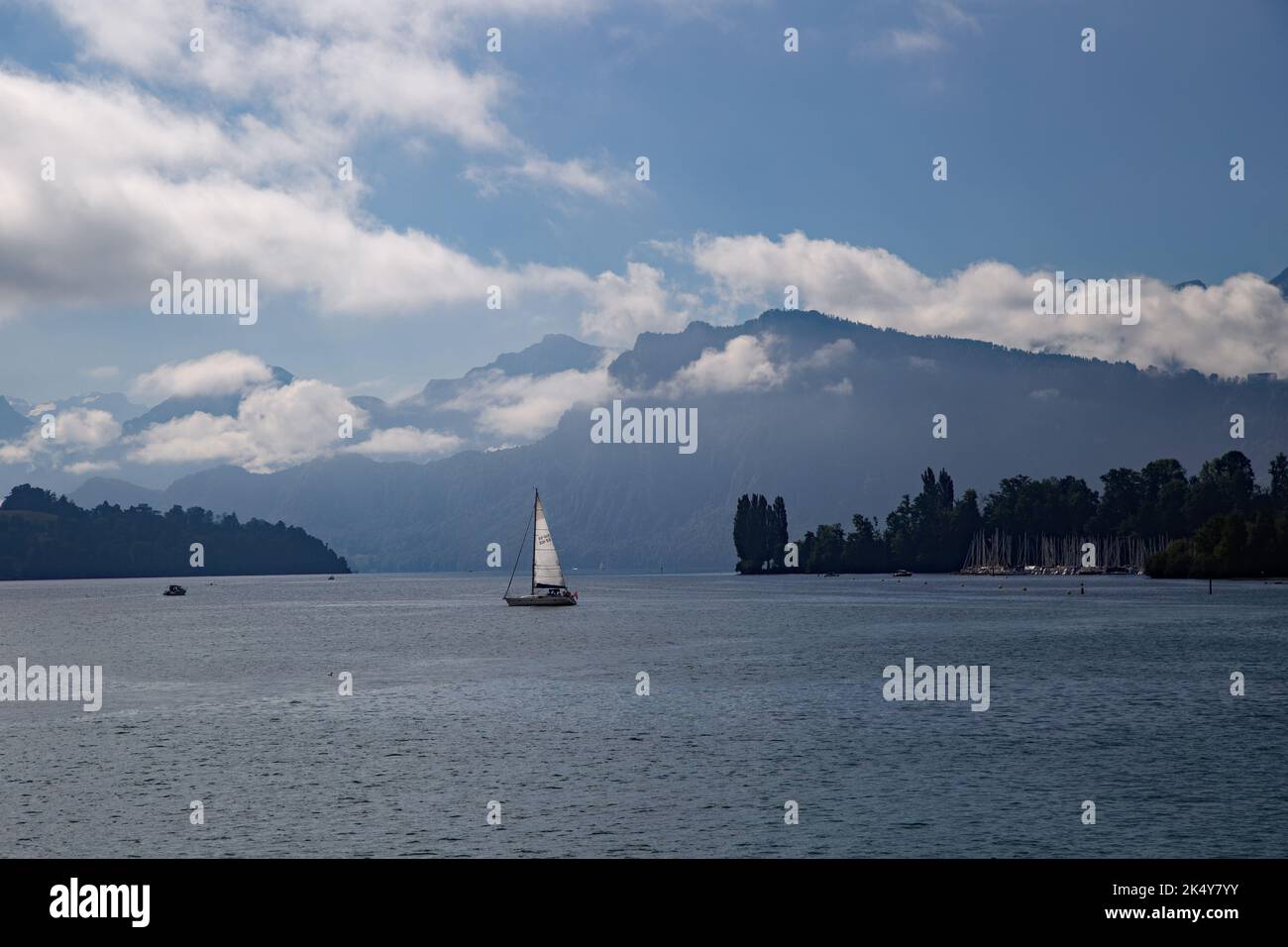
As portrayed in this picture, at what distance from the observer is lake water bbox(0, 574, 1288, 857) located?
155 feet

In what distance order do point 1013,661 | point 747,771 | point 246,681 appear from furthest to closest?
point 1013,661 → point 246,681 → point 747,771

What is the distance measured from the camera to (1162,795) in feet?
175

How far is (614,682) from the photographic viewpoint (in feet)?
340

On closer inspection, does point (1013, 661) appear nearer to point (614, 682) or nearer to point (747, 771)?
point (614, 682)

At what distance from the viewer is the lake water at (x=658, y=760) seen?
47.1 meters

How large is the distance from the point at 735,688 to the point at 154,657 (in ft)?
243

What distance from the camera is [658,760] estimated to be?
64.1 meters
